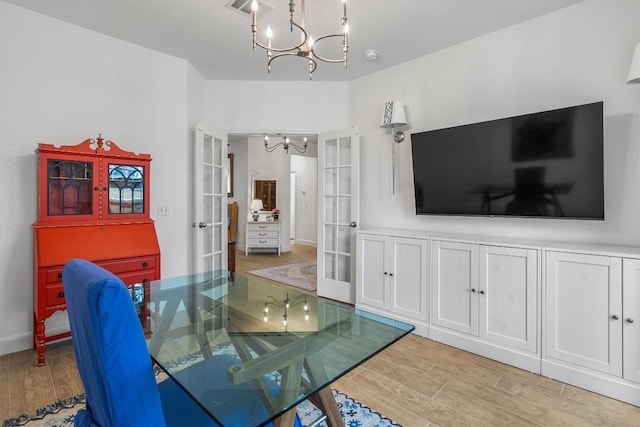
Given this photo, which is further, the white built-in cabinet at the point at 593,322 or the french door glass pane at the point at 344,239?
the french door glass pane at the point at 344,239

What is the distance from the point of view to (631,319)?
195 cm

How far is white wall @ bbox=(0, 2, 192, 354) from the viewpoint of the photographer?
2.57 m

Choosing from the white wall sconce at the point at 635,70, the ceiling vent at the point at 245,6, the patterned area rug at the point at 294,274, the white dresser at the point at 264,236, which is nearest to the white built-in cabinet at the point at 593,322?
the white wall sconce at the point at 635,70

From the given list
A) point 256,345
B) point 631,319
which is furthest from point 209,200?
point 631,319

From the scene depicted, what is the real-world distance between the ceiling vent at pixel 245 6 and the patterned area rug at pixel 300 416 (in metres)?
2.83

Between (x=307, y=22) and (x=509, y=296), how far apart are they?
2706 millimetres

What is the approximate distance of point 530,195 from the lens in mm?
2521

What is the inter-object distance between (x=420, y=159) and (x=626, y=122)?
1473 millimetres

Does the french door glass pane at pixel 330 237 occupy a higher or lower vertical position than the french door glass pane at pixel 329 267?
higher

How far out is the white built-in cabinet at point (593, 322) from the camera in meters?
1.96

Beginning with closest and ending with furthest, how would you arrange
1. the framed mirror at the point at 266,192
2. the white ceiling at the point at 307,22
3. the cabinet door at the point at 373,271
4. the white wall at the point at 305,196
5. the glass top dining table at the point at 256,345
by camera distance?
the glass top dining table at the point at 256,345 < the white ceiling at the point at 307,22 < the cabinet door at the point at 373,271 < the framed mirror at the point at 266,192 < the white wall at the point at 305,196

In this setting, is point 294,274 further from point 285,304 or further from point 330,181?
point 285,304

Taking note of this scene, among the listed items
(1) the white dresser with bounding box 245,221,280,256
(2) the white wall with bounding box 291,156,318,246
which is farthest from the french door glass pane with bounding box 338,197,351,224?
(2) the white wall with bounding box 291,156,318,246

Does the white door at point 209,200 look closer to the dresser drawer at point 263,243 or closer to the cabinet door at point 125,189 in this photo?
the cabinet door at point 125,189
